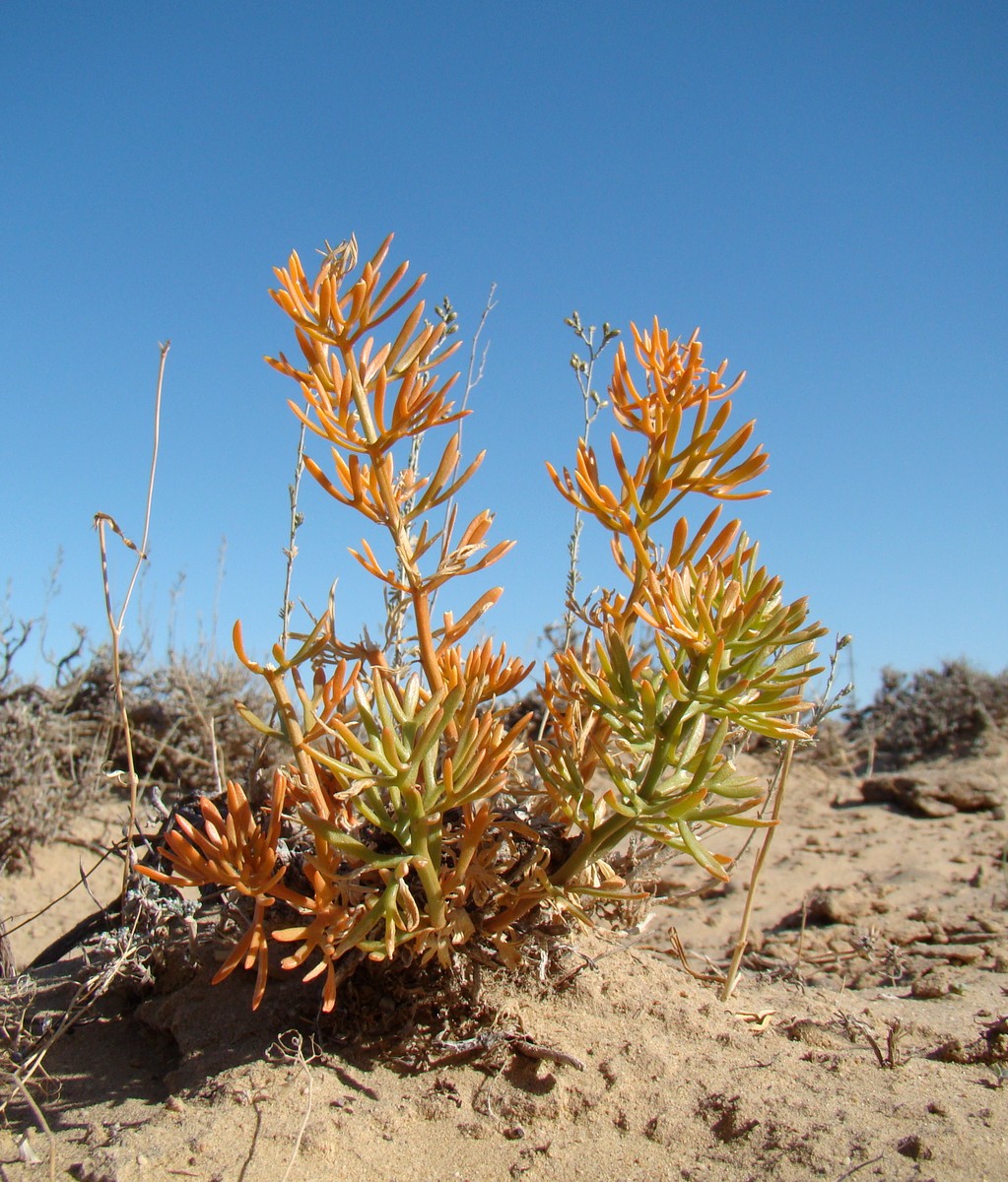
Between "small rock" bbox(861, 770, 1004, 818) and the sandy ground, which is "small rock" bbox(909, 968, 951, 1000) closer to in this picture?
the sandy ground

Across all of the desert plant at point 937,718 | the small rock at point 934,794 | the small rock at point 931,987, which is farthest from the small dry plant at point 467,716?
the desert plant at point 937,718

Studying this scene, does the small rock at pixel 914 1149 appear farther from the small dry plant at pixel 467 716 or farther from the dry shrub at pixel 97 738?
the dry shrub at pixel 97 738

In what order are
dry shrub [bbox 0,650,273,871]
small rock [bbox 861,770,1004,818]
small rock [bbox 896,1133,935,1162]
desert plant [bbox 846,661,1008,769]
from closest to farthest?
small rock [bbox 896,1133,935,1162] < dry shrub [bbox 0,650,273,871] < small rock [bbox 861,770,1004,818] < desert plant [bbox 846,661,1008,769]

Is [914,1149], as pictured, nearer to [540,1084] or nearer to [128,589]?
[540,1084]

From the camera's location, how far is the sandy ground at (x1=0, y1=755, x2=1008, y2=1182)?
164 centimetres

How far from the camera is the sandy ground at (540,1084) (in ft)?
5.37

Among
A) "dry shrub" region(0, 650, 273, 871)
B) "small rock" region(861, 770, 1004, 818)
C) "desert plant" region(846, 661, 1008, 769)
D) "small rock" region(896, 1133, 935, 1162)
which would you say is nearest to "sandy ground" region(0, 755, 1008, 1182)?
"small rock" region(896, 1133, 935, 1162)

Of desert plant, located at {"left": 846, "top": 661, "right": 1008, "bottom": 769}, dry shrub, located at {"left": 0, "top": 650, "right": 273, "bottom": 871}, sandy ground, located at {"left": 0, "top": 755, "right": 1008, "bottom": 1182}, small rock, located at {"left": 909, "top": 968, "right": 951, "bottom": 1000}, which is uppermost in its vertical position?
desert plant, located at {"left": 846, "top": 661, "right": 1008, "bottom": 769}

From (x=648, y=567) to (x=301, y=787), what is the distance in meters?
0.79

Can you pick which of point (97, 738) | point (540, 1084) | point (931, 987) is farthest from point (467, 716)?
point (97, 738)

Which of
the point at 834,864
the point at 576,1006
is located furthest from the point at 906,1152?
the point at 834,864

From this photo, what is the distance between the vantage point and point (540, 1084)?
1.82m

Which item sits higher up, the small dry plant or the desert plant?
the desert plant

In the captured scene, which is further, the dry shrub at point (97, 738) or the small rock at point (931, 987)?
the dry shrub at point (97, 738)
